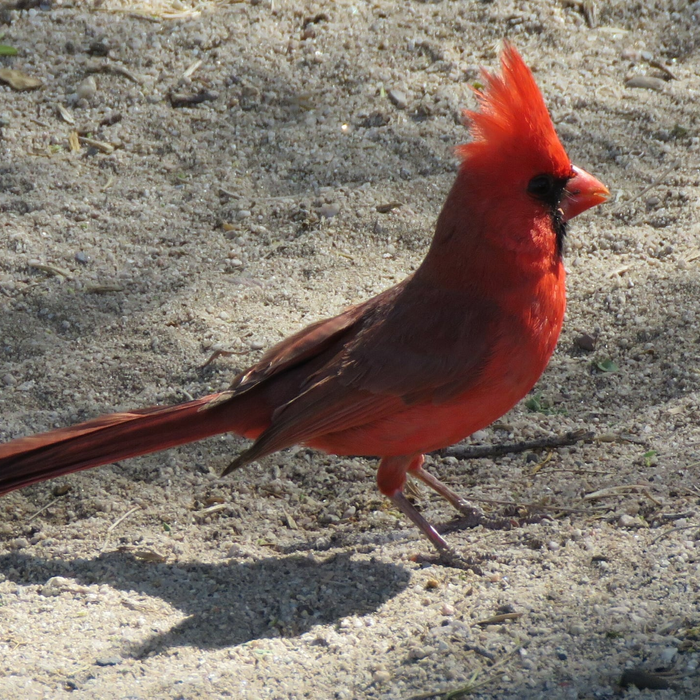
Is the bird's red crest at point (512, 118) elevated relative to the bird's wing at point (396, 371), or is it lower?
elevated

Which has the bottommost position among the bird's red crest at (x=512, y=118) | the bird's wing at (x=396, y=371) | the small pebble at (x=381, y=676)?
the small pebble at (x=381, y=676)

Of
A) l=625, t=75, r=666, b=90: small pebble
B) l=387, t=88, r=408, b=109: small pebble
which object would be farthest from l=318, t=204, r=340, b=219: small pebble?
l=625, t=75, r=666, b=90: small pebble

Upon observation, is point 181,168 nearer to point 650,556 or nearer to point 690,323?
point 690,323

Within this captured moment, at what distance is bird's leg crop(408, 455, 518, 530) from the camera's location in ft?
10.9

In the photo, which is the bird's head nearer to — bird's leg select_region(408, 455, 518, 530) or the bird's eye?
the bird's eye

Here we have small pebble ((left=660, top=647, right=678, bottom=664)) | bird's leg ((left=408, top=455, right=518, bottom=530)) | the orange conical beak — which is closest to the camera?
small pebble ((left=660, top=647, right=678, bottom=664))

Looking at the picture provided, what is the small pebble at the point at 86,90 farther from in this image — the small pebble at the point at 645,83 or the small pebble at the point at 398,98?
the small pebble at the point at 645,83

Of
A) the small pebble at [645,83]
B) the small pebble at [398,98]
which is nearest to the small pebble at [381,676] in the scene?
the small pebble at [398,98]

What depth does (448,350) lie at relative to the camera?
307cm

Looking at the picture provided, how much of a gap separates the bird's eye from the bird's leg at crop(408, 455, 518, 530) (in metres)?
0.99

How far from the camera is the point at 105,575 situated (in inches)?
120

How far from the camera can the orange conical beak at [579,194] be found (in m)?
3.14

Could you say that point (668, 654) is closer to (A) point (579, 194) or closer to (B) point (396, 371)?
(B) point (396, 371)

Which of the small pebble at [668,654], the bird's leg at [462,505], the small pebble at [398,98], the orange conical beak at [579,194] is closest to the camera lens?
the small pebble at [668,654]
